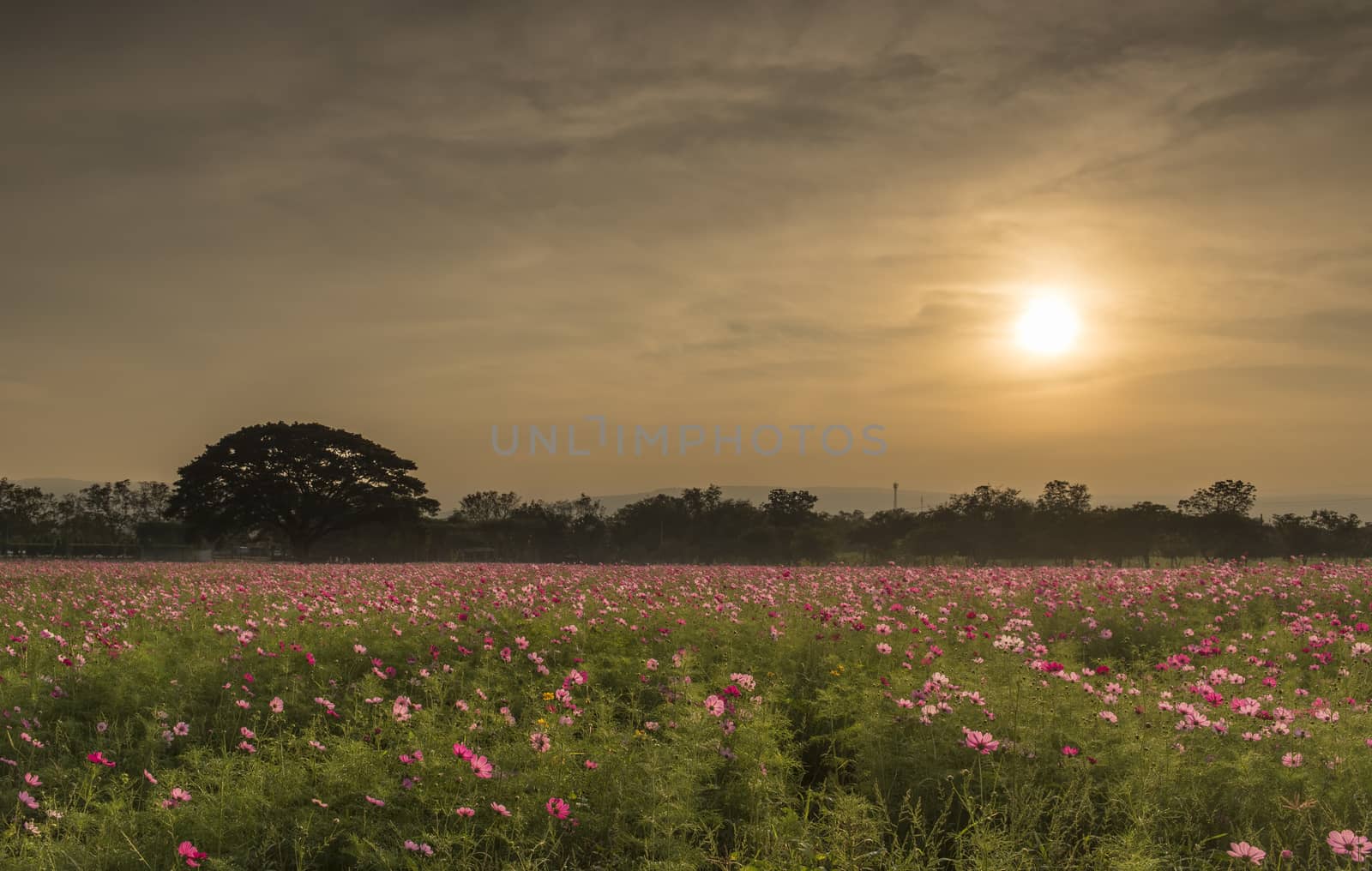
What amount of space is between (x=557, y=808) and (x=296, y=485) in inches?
1600

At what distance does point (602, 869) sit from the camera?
4551 mm

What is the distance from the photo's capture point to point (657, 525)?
128 feet

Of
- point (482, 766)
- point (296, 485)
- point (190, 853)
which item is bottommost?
point (190, 853)

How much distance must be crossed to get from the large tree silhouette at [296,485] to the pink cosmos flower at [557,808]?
38977 millimetres

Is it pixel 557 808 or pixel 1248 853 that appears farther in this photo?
pixel 557 808

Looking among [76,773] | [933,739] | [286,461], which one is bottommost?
[76,773]

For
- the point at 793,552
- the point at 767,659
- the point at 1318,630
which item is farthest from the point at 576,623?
the point at 793,552

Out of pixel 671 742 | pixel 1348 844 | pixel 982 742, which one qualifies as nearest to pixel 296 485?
pixel 671 742

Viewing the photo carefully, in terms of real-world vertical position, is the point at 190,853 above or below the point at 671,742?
below

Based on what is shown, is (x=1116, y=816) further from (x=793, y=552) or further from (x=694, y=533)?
(x=694, y=533)

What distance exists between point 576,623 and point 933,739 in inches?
172

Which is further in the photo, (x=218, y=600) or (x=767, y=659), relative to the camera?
(x=218, y=600)

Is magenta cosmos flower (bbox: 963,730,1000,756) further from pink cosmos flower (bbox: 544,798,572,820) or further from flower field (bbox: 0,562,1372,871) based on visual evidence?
pink cosmos flower (bbox: 544,798,572,820)

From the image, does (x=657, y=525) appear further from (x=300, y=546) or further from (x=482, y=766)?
(x=482, y=766)
